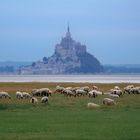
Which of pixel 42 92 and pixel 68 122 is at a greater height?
pixel 42 92

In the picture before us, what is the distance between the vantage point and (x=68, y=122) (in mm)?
25781

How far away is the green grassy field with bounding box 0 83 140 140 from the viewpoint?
21228mm

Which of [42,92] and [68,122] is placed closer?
[68,122]

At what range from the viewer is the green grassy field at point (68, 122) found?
21.2 metres

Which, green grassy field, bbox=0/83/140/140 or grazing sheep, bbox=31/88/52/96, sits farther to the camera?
grazing sheep, bbox=31/88/52/96

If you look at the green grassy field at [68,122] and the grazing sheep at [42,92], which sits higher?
the grazing sheep at [42,92]

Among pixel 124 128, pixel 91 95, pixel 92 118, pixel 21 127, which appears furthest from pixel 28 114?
pixel 91 95

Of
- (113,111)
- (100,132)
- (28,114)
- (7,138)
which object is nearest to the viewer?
(7,138)

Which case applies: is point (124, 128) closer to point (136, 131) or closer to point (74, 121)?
point (136, 131)

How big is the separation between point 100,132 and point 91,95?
2296 cm

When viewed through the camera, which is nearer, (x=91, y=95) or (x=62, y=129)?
(x=62, y=129)

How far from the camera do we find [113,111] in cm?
3206

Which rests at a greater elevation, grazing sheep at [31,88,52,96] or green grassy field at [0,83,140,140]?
grazing sheep at [31,88,52,96]

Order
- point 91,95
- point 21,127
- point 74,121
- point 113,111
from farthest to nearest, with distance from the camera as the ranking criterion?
point 91,95
point 113,111
point 74,121
point 21,127
